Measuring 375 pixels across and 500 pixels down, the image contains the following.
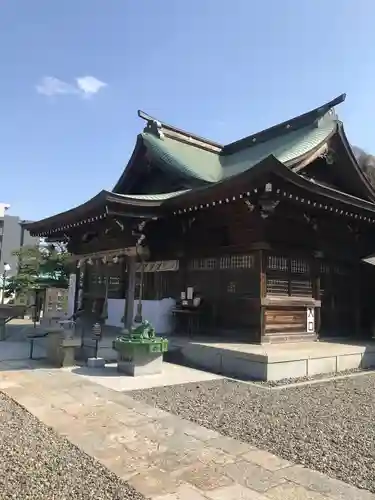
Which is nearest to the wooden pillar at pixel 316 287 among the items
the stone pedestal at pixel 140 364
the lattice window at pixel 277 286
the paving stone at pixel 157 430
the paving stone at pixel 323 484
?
the lattice window at pixel 277 286

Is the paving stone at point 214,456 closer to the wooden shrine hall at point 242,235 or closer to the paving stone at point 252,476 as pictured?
the paving stone at point 252,476

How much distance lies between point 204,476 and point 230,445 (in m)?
0.73

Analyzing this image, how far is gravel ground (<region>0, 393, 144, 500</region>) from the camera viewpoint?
2820 mm

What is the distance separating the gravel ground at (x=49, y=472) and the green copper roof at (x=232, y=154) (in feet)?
26.3

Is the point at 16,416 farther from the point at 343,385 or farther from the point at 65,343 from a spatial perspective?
the point at 343,385

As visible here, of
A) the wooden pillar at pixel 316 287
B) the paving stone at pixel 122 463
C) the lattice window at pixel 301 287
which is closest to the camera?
the paving stone at pixel 122 463

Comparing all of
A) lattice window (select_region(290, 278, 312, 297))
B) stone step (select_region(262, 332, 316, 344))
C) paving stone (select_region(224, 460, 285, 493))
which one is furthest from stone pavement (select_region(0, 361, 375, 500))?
lattice window (select_region(290, 278, 312, 297))

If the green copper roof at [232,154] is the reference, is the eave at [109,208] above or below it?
below

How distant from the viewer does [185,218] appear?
34.0 feet

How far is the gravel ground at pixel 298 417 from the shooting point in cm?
360

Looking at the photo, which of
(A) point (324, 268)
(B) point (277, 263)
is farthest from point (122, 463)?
(A) point (324, 268)

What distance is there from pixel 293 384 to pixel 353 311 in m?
5.36

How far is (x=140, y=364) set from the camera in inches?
275

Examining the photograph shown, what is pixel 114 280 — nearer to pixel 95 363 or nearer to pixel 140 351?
pixel 95 363
